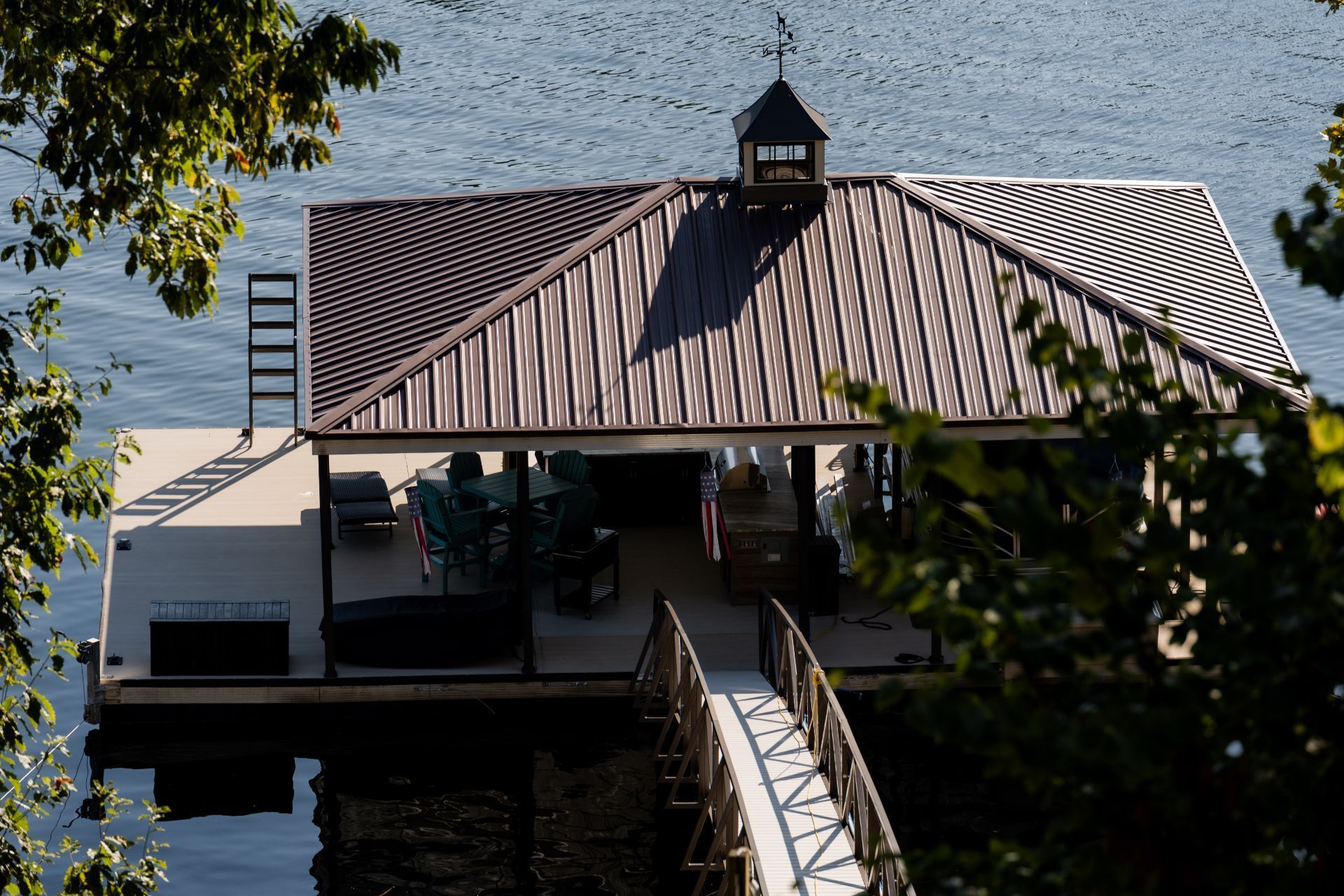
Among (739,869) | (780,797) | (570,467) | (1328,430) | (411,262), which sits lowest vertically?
(739,869)

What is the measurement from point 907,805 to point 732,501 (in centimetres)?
398

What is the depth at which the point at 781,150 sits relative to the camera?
17.8 metres

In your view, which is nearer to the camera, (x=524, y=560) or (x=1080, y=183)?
(x=524, y=560)

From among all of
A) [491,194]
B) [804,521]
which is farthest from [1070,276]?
[491,194]

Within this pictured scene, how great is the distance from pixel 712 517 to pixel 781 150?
4.11 m

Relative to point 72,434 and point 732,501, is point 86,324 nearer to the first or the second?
point 732,501

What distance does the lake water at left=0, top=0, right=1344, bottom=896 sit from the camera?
35.3 meters

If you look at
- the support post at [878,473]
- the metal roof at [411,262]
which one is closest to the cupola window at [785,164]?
the metal roof at [411,262]

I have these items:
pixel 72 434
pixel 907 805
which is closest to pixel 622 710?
pixel 907 805

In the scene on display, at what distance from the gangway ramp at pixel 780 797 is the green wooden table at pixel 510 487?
3.21m

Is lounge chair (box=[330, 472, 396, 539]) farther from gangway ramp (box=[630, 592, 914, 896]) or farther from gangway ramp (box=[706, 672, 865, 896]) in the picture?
gangway ramp (box=[706, 672, 865, 896])

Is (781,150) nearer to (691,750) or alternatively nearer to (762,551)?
(762,551)

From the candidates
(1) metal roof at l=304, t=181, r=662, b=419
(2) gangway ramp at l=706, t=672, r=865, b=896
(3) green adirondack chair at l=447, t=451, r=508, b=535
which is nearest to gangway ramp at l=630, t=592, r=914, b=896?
(2) gangway ramp at l=706, t=672, r=865, b=896

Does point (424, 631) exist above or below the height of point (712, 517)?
below
